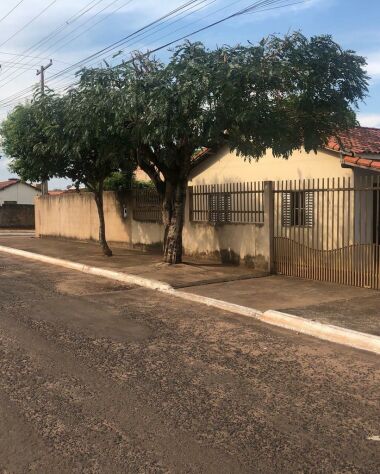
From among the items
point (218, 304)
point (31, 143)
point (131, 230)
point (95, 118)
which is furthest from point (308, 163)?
point (31, 143)

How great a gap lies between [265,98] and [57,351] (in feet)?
22.5

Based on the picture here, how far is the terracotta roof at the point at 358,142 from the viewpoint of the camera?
13.9 metres

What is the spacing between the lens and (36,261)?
17125mm

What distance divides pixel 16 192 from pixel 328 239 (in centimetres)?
5112

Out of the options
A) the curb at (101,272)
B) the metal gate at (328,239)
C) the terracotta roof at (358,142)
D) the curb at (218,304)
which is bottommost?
the curb at (218,304)

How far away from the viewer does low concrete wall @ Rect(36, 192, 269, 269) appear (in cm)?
1354

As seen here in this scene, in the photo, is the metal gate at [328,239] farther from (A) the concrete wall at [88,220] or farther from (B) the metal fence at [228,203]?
(A) the concrete wall at [88,220]

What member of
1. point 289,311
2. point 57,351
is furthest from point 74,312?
point 289,311

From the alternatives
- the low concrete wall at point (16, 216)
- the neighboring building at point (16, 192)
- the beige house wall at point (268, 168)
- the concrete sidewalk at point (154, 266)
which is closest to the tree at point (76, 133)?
the concrete sidewalk at point (154, 266)

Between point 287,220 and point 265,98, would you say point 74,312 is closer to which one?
point 265,98

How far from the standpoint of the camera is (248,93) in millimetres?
10656

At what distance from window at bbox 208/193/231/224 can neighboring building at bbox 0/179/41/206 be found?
4565 cm

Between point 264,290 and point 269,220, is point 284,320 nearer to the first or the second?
point 264,290

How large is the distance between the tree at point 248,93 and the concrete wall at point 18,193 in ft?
160
